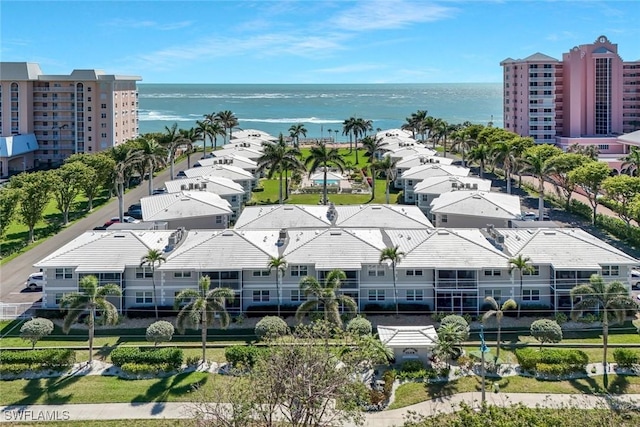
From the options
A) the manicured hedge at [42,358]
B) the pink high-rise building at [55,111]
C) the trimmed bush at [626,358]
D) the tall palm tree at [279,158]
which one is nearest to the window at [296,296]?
the manicured hedge at [42,358]

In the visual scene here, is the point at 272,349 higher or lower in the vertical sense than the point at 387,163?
lower

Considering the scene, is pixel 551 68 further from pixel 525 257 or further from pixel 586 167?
pixel 525 257

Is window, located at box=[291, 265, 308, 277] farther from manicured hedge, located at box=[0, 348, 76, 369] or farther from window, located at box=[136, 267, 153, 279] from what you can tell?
manicured hedge, located at box=[0, 348, 76, 369]

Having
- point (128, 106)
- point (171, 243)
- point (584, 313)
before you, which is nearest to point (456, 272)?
point (584, 313)

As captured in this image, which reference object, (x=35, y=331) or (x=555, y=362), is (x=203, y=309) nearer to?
(x=35, y=331)

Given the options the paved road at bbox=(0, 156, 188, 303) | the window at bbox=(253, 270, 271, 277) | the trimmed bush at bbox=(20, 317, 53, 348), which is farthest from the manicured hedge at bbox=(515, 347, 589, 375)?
the paved road at bbox=(0, 156, 188, 303)

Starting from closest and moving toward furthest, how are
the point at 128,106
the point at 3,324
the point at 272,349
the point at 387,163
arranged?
the point at 272,349 < the point at 3,324 < the point at 387,163 < the point at 128,106
